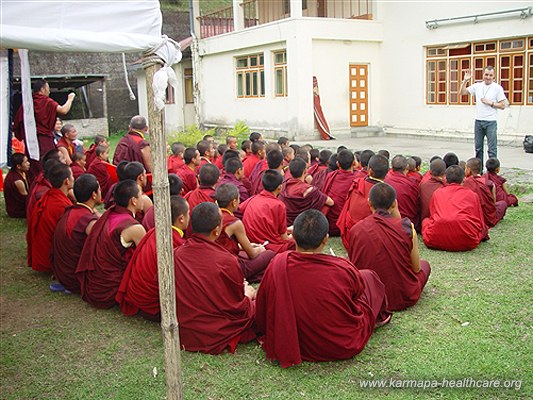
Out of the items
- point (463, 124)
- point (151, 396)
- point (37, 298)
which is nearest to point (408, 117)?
point (463, 124)

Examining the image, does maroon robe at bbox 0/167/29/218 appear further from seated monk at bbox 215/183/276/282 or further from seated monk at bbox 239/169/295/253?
seated monk at bbox 215/183/276/282

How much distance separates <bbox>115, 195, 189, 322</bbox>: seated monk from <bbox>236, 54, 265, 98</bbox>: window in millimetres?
14869

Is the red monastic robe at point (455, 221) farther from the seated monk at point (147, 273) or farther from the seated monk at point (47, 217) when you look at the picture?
the seated monk at point (47, 217)

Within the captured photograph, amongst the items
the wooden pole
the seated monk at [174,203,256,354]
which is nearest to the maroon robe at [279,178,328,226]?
the seated monk at [174,203,256,354]

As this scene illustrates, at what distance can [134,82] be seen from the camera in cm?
2764

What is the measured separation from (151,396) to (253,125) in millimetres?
16469

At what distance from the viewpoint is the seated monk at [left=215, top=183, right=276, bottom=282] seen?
4.98 meters

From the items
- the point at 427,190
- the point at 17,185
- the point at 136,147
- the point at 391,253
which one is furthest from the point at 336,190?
the point at 17,185

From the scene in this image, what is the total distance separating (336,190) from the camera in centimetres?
691

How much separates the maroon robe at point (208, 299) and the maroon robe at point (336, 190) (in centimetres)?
302

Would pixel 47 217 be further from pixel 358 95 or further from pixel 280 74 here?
pixel 358 95

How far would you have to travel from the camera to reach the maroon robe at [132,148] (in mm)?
8700

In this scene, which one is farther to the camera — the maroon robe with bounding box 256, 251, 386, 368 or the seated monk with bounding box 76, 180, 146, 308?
the seated monk with bounding box 76, 180, 146, 308

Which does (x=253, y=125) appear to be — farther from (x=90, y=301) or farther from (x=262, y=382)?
(x=262, y=382)
